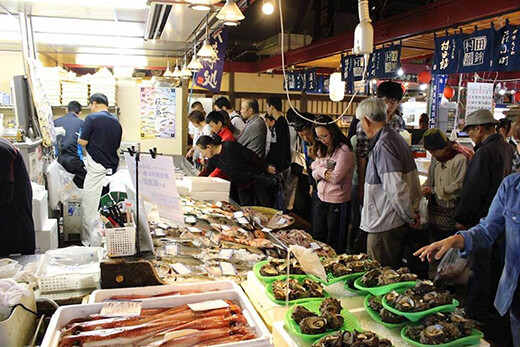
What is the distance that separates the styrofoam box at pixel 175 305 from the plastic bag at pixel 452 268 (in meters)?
3.47

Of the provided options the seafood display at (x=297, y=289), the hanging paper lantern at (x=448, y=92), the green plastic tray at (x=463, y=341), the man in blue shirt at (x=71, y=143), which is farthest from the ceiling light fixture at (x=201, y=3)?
the hanging paper lantern at (x=448, y=92)

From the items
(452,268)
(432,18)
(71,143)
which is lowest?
(452,268)

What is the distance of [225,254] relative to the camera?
3.20m

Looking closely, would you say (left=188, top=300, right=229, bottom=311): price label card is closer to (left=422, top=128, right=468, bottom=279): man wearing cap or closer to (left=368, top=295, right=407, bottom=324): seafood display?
(left=368, top=295, right=407, bottom=324): seafood display

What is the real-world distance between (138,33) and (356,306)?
17.7ft

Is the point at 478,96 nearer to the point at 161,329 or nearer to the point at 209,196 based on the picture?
the point at 209,196

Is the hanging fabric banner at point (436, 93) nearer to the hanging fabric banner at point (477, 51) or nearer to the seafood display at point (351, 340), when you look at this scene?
the hanging fabric banner at point (477, 51)

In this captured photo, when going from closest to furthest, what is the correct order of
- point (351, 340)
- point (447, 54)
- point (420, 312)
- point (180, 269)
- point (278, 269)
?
point (351, 340) → point (420, 312) → point (278, 269) → point (180, 269) → point (447, 54)

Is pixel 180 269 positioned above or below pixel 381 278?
below

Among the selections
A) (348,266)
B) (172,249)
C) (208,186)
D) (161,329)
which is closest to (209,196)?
(208,186)

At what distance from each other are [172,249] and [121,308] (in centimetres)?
123

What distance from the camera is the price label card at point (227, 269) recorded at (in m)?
2.81

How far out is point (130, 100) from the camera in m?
8.66

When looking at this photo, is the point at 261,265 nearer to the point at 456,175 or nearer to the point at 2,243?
the point at 2,243
